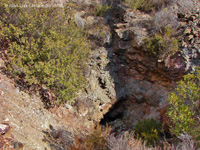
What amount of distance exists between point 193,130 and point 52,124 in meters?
4.19

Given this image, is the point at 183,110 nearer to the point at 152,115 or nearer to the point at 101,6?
the point at 152,115

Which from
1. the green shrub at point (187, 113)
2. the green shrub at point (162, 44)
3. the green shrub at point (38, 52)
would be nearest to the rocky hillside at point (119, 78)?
the green shrub at point (162, 44)

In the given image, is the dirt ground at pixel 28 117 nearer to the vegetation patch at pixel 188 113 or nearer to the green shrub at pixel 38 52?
the green shrub at pixel 38 52

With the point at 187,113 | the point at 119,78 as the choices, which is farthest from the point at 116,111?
the point at 187,113

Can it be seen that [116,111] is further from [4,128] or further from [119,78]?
[4,128]

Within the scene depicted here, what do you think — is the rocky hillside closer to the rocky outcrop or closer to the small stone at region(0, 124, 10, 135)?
the rocky outcrop

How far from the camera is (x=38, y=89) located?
18.0 ft

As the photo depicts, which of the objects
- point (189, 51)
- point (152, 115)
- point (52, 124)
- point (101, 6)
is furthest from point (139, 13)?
point (52, 124)

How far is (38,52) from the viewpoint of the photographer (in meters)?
5.02

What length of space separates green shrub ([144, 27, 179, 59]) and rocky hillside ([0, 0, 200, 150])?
0.11 meters

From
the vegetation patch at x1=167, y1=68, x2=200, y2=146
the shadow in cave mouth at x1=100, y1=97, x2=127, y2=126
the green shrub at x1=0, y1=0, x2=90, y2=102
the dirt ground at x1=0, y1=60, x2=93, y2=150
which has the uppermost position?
the green shrub at x1=0, y1=0, x2=90, y2=102

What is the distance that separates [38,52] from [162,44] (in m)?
5.06

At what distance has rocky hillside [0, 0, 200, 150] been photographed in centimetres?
475

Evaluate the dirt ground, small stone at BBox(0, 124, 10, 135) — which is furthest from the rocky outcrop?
small stone at BBox(0, 124, 10, 135)
